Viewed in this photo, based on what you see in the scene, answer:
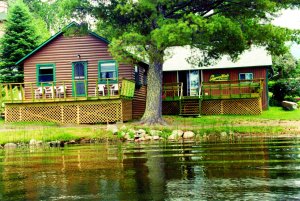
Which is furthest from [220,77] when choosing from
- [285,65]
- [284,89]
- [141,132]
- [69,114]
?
[141,132]

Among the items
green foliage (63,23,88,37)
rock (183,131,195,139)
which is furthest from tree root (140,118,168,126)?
green foliage (63,23,88,37)

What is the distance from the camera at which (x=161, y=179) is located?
7.40 meters

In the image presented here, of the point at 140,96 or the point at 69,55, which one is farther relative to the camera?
the point at 140,96

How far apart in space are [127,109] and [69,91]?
15.1ft

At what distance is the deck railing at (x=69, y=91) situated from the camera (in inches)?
1017

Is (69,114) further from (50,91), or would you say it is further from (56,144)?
(56,144)

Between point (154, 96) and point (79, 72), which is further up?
point (79, 72)

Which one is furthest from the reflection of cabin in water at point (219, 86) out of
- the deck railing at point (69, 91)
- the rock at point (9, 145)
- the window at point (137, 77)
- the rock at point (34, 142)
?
the rock at point (9, 145)

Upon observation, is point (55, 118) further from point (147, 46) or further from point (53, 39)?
point (147, 46)

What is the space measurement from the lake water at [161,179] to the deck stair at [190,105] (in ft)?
62.5

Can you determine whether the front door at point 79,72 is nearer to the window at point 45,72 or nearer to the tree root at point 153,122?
the window at point 45,72

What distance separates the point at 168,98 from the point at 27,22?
13905mm

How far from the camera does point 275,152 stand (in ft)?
37.3

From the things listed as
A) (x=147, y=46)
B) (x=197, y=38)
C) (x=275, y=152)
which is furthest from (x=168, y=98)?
(x=275, y=152)
